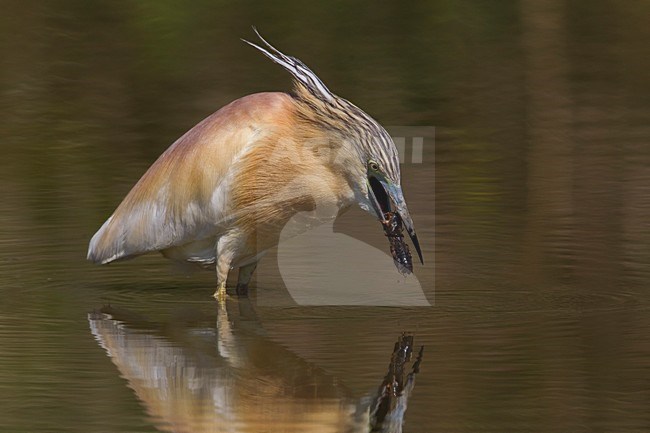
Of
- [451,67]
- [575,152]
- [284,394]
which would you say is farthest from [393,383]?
[451,67]

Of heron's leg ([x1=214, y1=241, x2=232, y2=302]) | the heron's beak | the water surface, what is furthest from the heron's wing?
the heron's beak

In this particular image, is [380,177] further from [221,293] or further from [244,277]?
[244,277]

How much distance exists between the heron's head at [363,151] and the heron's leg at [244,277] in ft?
3.73

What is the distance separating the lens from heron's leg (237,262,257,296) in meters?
9.73

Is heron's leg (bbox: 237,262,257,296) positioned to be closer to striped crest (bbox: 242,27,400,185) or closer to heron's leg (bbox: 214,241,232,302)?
heron's leg (bbox: 214,241,232,302)

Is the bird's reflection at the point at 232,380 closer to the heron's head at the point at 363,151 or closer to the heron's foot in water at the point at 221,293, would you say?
the heron's foot in water at the point at 221,293

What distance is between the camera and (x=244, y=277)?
9.77 m

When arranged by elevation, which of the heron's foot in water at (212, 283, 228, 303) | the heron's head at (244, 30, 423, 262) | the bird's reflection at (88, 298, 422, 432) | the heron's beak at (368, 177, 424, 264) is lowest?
the bird's reflection at (88, 298, 422, 432)

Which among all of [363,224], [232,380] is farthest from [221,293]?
[363,224]

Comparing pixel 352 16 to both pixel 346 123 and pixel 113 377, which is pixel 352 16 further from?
pixel 113 377

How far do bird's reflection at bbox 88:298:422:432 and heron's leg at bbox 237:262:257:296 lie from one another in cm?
65

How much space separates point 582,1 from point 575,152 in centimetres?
655

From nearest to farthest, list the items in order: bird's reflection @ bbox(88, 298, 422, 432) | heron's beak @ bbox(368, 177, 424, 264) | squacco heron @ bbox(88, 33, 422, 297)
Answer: bird's reflection @ bbox(88, 298, 422, 432) → heron's beak @ bbox(368, 177, 424, 264) → squacco heron @ bbox(88, 33, 422, 297)

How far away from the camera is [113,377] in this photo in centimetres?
761
